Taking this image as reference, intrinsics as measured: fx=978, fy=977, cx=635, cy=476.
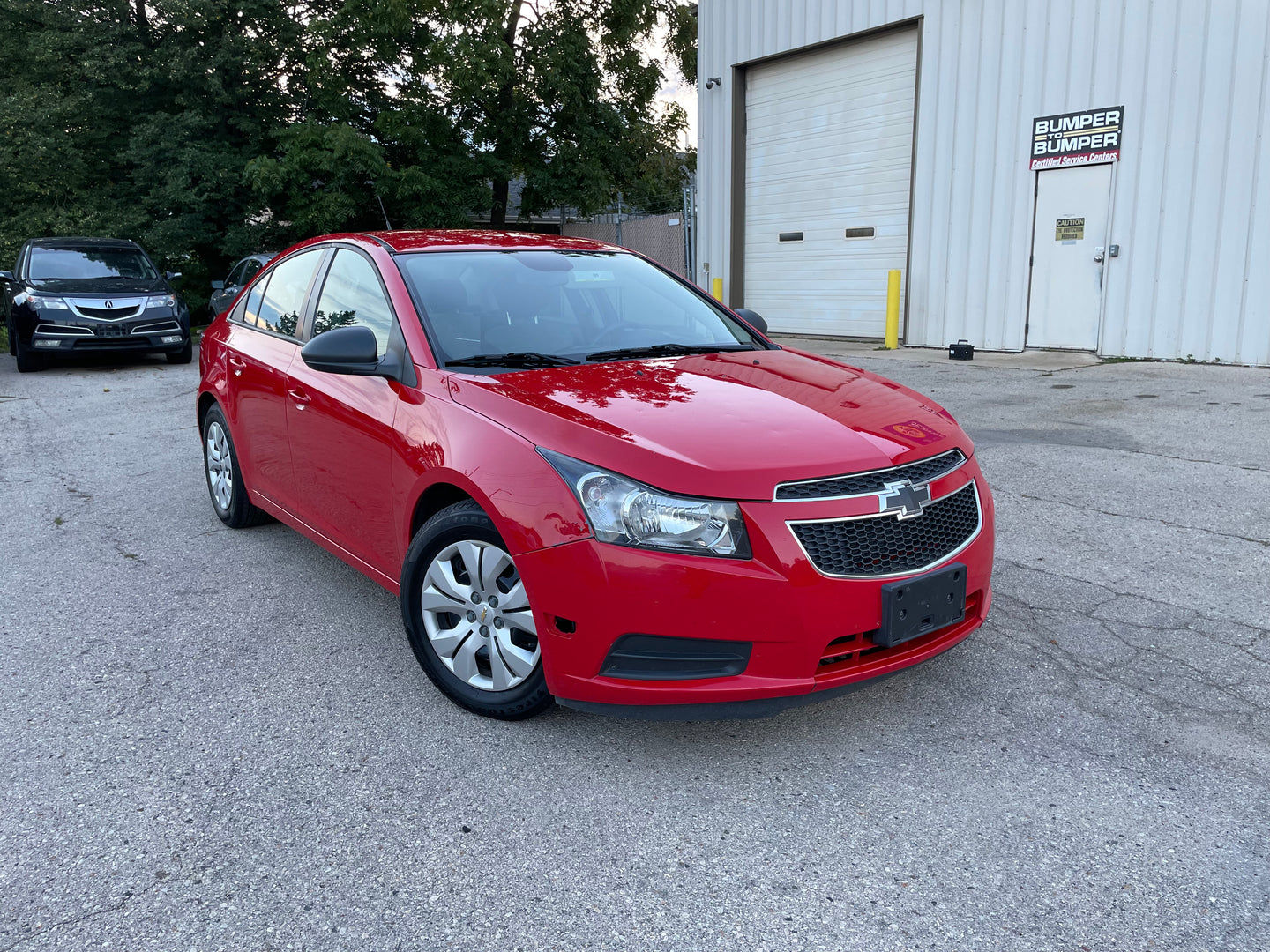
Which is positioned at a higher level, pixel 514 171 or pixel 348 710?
pixel 514 171

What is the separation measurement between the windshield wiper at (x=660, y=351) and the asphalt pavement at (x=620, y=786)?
53.4 inches

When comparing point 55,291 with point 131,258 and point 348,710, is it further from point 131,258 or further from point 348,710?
point 348,710

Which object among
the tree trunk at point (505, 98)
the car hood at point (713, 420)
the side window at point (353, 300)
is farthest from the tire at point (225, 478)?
the tree trunk at point (505, 98)

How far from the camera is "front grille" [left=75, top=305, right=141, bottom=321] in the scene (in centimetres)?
1250

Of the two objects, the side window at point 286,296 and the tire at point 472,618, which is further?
the side window at point 286,296

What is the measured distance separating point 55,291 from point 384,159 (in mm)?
12116

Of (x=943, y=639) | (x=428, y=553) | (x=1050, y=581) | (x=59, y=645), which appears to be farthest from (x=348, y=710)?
(x=1050, y=581)

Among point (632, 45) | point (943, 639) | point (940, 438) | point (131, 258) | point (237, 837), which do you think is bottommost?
point (237, 837)

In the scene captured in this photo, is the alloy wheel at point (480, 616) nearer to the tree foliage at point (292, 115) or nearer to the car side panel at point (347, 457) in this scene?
the car side panel at point (347, 457)

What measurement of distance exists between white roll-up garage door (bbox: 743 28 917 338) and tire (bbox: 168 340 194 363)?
361 inches

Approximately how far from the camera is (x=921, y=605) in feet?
9.12

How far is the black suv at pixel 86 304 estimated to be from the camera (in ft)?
40.7

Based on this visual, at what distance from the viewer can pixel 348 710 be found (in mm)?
3256

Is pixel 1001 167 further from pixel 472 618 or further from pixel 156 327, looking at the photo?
pixel 472 618
